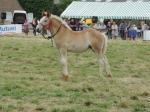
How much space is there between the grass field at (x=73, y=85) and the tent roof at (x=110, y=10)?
28137 mm

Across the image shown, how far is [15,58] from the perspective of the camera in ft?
74.1

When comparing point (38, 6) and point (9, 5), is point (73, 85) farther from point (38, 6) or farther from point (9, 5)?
point (9, 5)

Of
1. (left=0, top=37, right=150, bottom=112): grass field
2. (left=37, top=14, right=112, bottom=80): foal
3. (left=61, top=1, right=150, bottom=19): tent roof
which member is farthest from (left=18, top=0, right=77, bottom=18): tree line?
Answer: (left=37, top=14, right=112, bottom=80): foal

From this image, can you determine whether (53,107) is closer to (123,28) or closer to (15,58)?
(15,58)

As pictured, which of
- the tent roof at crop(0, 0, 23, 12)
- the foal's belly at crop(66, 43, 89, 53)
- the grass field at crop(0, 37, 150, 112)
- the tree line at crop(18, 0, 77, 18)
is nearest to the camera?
the grass field at crop(0, 37, 150, 112)

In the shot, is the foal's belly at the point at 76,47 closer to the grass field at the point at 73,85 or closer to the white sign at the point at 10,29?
the grass field at the point at 73,85

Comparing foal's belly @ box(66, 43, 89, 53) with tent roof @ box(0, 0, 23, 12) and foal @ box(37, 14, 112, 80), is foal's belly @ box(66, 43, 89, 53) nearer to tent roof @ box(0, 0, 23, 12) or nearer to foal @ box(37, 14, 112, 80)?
foal @ box(37, 14, 112, 80)

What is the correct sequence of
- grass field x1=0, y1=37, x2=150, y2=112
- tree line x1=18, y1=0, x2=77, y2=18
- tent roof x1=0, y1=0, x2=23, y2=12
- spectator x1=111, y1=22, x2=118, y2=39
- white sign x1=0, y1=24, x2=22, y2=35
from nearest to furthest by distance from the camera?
grass field x1=0, y1=37, x2=150, y2=112 < white sign x1=0, y1=24, x2=22, y2=35 < spectator x1=111, y1=22, x2=118, y2=39 < tent roof x1=0, y1=0, x2=23, y2=12 < tree line x1=18, y1=0, x2=77, y2=18

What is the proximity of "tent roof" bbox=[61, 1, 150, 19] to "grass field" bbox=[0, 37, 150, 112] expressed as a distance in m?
28.1

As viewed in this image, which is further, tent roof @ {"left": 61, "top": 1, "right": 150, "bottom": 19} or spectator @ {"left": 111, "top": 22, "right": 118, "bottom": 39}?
tent roof @ {"left": 61, "top": 1, "right": 150, "bottom": 19}

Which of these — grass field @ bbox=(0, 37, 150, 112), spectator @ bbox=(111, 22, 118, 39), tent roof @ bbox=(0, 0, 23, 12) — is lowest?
spectator @ bbox=(111, 22, 118, 39)

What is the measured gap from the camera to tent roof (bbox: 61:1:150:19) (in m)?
52.8

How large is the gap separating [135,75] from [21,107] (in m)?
7.39

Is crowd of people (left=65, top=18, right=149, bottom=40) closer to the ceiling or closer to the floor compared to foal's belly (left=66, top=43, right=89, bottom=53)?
closer to the floor
